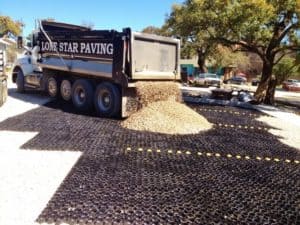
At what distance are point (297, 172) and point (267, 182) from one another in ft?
3.71

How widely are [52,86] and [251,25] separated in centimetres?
1035

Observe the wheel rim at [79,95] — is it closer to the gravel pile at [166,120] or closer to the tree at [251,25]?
the gravel pile at [166,120]

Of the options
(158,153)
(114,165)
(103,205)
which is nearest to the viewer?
(103,205)

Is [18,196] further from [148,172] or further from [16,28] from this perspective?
[16,28]

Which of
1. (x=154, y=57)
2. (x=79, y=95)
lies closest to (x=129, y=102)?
(x=154, y=57)

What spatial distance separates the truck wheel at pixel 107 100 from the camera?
427 inches

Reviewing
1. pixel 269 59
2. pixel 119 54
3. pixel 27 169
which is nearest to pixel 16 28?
pixel 269 59

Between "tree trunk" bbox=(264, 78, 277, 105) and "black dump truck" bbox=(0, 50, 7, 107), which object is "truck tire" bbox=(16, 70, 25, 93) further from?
"tree trunk" bbox=(264, 78, 277, 105)

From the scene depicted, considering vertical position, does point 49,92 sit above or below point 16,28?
below

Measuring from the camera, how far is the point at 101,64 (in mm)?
10961

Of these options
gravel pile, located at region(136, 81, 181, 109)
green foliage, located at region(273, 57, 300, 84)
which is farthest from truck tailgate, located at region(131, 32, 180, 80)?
green foliage, located at region(273, 57, 300, 84)

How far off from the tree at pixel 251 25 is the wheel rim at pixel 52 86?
27.6 ft

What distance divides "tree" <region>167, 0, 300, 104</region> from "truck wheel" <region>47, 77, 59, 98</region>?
27.6 ft

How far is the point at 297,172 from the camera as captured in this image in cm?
680
